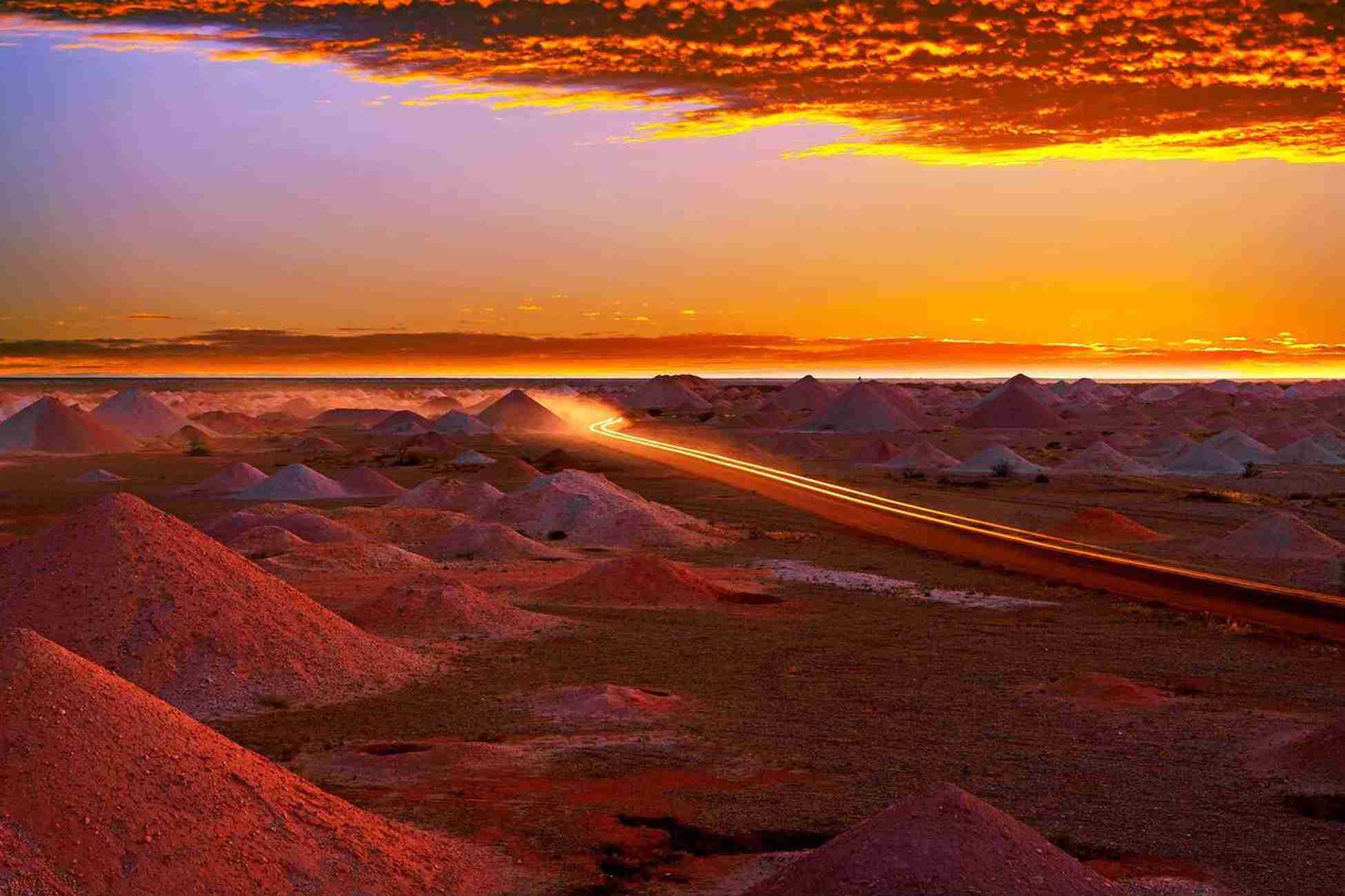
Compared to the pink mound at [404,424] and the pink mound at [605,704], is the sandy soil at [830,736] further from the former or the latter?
the pink mound at [404,424]

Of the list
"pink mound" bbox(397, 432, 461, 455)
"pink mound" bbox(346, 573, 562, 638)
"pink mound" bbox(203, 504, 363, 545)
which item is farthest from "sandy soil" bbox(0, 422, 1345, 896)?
"pink mound" bbox(397, 432, 461, 455)

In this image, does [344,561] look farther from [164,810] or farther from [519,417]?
[519,417]

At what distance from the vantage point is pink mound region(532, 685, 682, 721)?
1692 centimetres

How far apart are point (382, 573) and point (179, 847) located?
69.8ft

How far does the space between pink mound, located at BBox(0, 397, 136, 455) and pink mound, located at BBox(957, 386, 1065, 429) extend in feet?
212

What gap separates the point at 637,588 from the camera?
2720 cm

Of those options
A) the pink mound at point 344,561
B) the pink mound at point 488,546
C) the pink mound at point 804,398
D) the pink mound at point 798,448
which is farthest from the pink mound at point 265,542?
the pink mound at point 804,398

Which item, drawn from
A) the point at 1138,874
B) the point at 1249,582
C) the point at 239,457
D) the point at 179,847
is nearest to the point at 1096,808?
the point at 1138,874

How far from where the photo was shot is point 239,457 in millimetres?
86062

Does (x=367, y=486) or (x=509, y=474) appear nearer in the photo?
(x=367, y=486)

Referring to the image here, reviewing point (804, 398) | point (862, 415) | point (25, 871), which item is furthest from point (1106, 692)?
point (804, 398)

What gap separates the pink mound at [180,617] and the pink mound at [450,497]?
2477cm

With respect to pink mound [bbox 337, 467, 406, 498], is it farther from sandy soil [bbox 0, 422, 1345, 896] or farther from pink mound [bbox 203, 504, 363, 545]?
sandy soil [bbox 0, 422, 1345, 896]

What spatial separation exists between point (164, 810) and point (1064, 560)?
1061 inches
